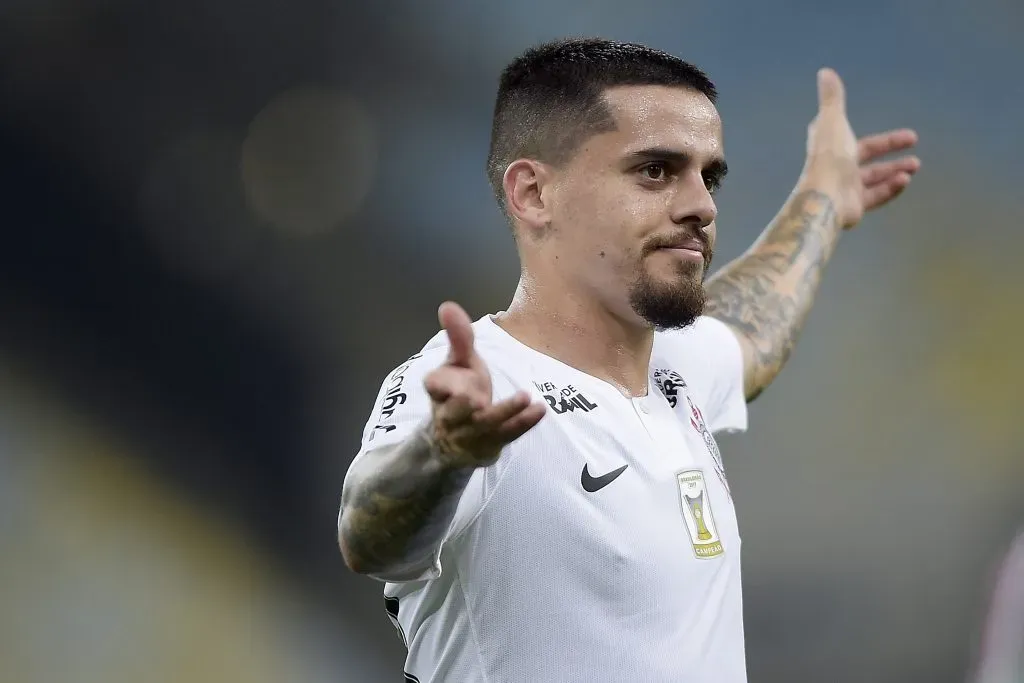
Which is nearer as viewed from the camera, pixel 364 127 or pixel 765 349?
pixel 765 349

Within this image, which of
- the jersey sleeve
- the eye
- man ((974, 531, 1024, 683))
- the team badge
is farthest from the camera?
man ((974, 531, 1024, 683))

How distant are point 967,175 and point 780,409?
1.54m

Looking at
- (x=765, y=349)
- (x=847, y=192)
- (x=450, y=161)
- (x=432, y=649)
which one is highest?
(x=450, y=161)

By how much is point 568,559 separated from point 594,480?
0.50 ft

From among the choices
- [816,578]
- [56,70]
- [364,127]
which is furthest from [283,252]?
[816,578]

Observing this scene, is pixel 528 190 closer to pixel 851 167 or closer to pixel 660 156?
pixel 660 156

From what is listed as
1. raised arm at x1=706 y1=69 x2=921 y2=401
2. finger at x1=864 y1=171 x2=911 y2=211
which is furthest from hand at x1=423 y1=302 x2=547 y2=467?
finger at x1=864 y1=171 x2=911 y2=211

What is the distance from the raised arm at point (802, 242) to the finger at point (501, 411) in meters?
1.45

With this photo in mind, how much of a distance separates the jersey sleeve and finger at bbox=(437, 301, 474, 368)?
218mm

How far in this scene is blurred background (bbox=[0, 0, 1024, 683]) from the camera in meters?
4.09

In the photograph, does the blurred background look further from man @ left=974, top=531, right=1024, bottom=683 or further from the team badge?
the team badge

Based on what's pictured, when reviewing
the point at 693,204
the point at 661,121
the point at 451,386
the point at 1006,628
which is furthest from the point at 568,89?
the point at 1006,628

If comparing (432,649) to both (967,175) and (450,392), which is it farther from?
(967,175)

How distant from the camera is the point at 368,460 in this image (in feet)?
5.26
